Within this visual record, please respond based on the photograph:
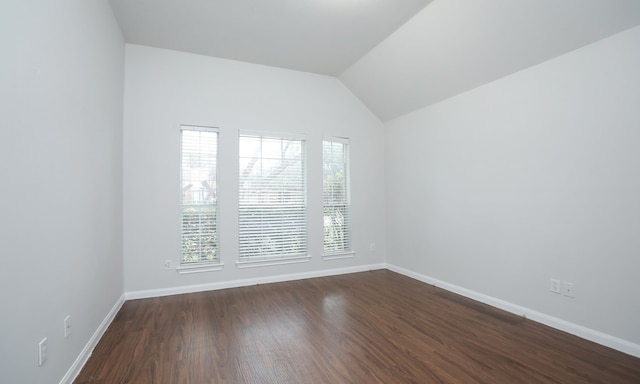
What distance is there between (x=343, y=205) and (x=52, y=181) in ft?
12.2

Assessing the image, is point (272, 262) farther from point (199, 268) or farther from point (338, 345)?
point (338, 345)

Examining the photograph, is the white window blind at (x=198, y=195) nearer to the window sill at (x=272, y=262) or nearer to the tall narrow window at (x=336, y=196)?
the window sill at (x=272, y=262)

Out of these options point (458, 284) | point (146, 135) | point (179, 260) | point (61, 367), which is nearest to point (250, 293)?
point (179, 260)

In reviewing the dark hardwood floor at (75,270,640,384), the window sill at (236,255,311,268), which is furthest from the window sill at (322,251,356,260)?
the dark hardwood floor at (75,270,640,384)

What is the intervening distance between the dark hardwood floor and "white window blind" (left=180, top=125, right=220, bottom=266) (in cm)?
65

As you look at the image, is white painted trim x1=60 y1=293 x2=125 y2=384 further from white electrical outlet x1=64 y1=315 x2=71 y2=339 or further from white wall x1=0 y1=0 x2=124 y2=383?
white electrical outlet x1=64 y1=315 x2=71 y2=339

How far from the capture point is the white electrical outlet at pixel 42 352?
1551 mm

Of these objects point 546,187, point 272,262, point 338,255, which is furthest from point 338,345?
point 546,187

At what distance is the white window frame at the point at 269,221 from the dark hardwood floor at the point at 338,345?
0.77m

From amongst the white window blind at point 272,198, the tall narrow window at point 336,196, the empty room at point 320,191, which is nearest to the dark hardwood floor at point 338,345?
the empty room at point 320,191

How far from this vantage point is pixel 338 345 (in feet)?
8.00

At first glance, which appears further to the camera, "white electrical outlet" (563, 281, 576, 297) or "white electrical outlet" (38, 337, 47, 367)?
"white electrical outlet" (563, 281, 576, 297)

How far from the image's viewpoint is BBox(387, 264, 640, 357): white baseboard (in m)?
2.32

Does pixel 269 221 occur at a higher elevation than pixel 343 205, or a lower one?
lower
